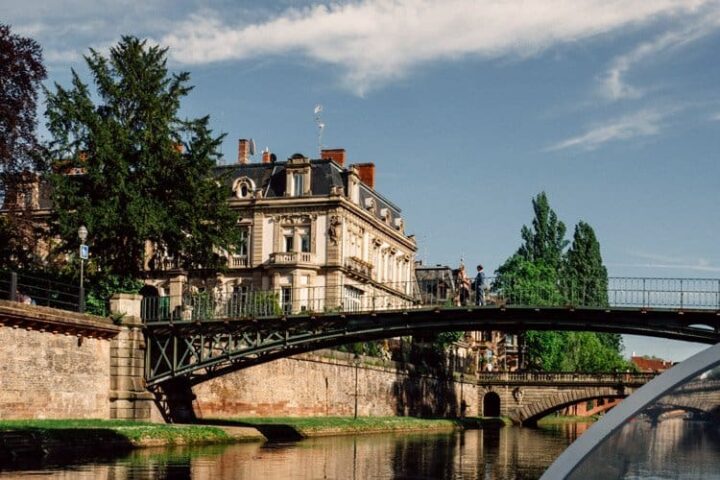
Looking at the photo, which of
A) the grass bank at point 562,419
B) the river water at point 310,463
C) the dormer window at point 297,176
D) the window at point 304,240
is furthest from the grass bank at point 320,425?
the grass bank at point 562,419

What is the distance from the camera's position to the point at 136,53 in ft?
149

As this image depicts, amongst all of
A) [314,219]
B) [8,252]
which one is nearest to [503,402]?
[314,219]

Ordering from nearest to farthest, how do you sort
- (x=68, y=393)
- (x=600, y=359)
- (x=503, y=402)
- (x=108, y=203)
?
(x=68, y=393) → (x=108, y=203) → (x=503, y=402) → (x=600, y=359)

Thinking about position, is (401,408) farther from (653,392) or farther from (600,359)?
(653,392)

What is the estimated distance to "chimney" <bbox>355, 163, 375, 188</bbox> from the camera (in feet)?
268

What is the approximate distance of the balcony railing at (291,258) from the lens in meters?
70.4

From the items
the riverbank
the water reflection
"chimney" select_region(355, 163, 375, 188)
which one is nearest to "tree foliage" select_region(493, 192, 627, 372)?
"chimney" select_region(355, 163, 375, 188)

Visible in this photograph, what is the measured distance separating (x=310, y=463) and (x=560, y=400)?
54.6 metres

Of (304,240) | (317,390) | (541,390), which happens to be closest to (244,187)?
(304,240)

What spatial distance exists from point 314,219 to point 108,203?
28251mm

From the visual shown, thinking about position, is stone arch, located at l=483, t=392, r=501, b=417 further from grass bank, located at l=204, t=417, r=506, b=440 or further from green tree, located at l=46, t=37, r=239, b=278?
green tree, located at l=46, t=37, r=239, b=278

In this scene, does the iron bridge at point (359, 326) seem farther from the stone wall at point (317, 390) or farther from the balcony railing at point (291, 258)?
the balcony railing at point (291, 258)

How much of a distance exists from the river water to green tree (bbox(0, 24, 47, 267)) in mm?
11455

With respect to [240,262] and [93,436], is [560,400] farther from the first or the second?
[93,436]
